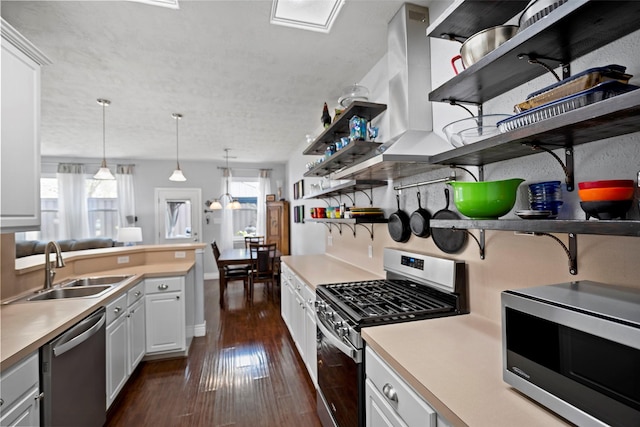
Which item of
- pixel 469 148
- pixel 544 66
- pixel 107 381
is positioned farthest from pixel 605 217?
pixel 107 381

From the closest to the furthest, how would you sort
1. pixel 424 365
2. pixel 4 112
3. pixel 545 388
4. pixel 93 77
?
pixel 545 388 → pixel 424 365 → pixel 4 112 → pixel 93 77

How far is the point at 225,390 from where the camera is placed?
2.30 metres

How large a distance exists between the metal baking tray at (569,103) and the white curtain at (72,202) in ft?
25.4

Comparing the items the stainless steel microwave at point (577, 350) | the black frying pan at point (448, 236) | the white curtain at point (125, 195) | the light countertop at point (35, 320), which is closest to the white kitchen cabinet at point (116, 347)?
the light countertop at point (35, 320)

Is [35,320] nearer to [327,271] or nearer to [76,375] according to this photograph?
[76,375]

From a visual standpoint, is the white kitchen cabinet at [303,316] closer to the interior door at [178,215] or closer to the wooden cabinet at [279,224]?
the wooden cabinet at [279,224]

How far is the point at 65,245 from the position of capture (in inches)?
225

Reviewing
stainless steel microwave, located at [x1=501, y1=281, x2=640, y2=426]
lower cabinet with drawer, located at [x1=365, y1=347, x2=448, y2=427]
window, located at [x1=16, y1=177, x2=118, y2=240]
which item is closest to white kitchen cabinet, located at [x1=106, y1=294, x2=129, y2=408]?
lower cabinet with drawer, located at [x1=365, y1=347, x2=448, y2=427]

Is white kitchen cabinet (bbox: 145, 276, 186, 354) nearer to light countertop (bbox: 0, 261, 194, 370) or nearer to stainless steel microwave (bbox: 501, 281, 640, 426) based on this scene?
light countertop (bbox: 0, 261, 194, 370)

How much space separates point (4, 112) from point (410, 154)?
2056mm

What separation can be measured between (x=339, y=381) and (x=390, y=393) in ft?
1.77

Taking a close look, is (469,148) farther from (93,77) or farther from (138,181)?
(138,181)

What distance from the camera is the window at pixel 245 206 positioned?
7.16 metres

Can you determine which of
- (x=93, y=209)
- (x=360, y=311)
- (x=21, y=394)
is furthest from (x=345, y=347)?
(x=93, y=209)
